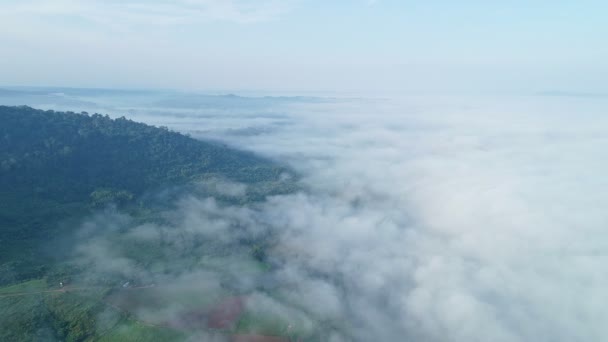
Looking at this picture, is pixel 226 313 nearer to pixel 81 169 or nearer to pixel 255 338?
pixel 255 338

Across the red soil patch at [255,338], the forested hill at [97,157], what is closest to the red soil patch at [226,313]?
the red soil patch at [255,338]

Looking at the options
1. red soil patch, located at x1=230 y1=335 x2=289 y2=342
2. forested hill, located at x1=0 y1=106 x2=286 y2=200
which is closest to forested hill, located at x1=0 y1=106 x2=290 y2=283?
forested hill, located at x1=0 y1=106 x2=286 y2=200

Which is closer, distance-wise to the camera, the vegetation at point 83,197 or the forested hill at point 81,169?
the vegetation at point 83,197

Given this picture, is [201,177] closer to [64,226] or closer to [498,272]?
[64,226]

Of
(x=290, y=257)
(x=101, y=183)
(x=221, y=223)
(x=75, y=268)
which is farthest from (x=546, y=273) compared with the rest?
(x=101, y=183)

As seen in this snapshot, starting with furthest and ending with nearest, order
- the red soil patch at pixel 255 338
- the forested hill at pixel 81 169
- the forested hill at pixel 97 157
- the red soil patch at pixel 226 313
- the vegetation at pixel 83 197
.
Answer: the forested hill at pixel 97 157 < the forested hill at pixel 81 169 < the red soil patch at pixel 226 313 < the red soil patch at pixel 255 338 < the vegetation at pixel 83 197

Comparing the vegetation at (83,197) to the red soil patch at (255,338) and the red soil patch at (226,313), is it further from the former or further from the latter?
the red soil patch at (255,338)
